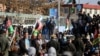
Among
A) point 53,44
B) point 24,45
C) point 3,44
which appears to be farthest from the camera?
point 53,44

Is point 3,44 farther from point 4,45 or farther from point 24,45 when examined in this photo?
point 24,45

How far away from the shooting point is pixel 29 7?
295 feet

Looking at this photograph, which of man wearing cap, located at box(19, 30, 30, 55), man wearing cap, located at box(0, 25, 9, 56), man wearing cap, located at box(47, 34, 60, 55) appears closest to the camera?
man wearing cap, located at box(0, 25, 9, 56)

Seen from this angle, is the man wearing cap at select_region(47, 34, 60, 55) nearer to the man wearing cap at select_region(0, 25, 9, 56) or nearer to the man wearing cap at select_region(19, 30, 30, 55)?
the man wearing cap at select_region(19, 30, 30, 55)

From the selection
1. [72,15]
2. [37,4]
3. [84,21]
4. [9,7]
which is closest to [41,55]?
[84,21]

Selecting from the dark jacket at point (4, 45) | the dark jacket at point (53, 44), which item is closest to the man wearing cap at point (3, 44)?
the dark jacket at point (4, 45)

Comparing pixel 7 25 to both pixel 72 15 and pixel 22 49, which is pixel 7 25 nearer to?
pixel 22 49

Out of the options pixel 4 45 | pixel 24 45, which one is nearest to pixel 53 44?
pixel 24 45

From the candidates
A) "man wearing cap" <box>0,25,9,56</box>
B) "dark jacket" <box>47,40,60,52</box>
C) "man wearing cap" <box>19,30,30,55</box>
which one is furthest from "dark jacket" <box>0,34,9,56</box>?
"dark jacket" <box>47,40,60,52</box>

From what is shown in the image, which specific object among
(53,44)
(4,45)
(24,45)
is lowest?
Answer: (53,44)

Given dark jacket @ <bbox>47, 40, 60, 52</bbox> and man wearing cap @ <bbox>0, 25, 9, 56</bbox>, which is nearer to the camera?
man wearing cap @ <bbox>0, 25, 9, 56</bbox>

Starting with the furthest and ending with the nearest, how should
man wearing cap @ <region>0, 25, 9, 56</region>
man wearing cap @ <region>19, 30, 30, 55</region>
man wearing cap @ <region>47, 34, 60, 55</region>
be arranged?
man wearing cap @ <region>47, 34, 60, 55</region> < man wearing cap @ <region>19, 30, 30, 55</region> < man wearing cap @ <region>0, 25, 9, 56</region>

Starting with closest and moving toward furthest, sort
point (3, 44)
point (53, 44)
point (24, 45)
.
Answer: point (3, 44) → point (24, 45) → point (53, 44)

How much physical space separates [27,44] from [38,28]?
4.75 meters
